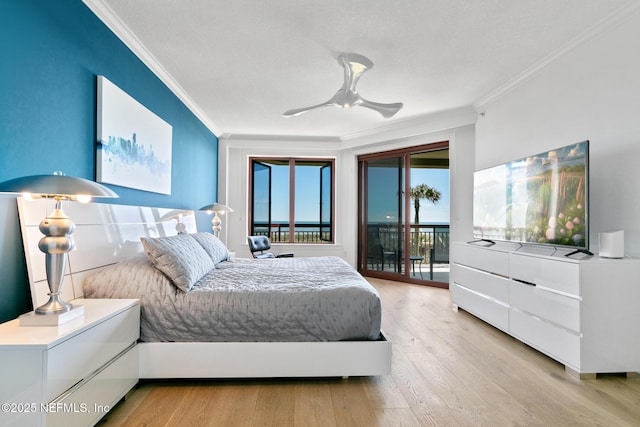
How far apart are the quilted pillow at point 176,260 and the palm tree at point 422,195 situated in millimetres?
3954

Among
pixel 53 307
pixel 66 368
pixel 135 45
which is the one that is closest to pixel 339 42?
pixel 135 45

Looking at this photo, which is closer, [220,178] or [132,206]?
[132,206]

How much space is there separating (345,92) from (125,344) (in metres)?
2.60

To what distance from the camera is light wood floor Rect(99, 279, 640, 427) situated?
1.72m

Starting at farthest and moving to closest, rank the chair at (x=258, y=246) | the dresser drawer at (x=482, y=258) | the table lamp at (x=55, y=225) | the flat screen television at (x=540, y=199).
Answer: the chair at (x=258, y=246)
the dresser drawer at (x=482, y=258)
the flat screen television at (x=540, y=199)
the table lamp at (x=55, y=225)

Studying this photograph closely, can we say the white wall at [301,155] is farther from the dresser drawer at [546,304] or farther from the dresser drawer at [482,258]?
the dresser drawer at [546,304]

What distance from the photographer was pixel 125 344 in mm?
1830

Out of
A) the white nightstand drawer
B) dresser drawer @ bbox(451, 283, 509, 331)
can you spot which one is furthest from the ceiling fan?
the white nightstand drawer

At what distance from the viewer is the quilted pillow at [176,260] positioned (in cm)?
214

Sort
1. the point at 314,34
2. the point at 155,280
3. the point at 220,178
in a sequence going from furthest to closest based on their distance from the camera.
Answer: the point at 220,178, the point at 314,34, the point at 155,280

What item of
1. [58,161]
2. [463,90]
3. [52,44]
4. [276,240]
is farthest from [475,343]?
[276,240]

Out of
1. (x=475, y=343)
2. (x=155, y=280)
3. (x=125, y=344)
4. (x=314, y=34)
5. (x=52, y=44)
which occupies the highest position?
(x=314, y=34)

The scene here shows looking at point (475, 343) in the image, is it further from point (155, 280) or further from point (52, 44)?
point (52, 44)

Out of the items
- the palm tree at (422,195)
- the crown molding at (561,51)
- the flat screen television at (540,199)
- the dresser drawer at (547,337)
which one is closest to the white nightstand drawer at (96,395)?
the dresser drawer at (547,337)
